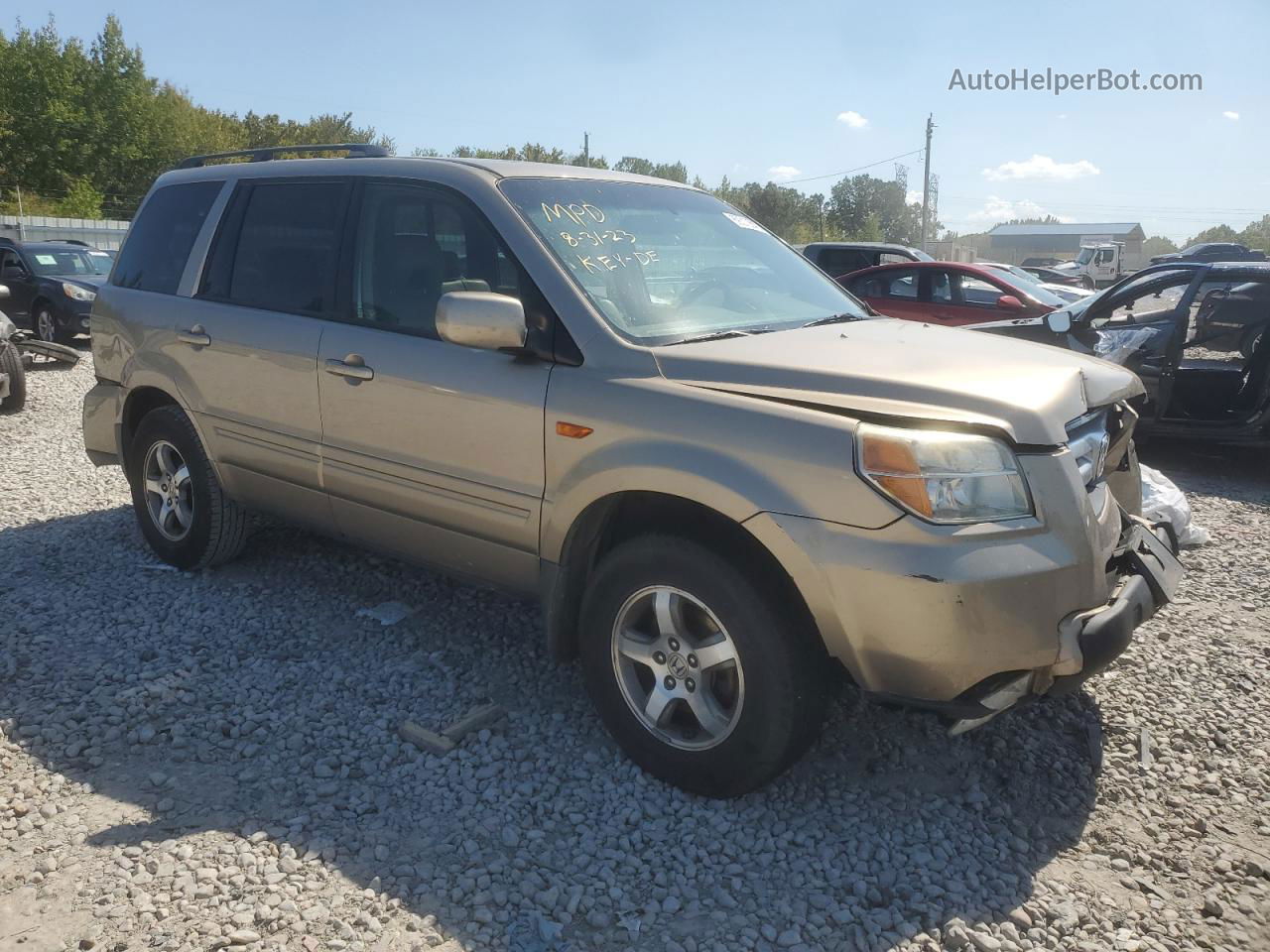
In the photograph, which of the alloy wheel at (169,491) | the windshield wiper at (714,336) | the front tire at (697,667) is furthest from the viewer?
the alloy wheel at (169,491)

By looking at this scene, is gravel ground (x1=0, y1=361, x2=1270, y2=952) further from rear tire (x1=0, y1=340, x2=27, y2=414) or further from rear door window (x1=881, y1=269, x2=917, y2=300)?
rear door window (x1=881, y1=269, x2=917, y2=300)

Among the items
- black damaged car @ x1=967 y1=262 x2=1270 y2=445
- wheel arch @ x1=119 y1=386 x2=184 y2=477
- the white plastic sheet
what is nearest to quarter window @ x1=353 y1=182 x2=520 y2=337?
wheel arch @ x1=119 y1=386 x2=184 y2=477

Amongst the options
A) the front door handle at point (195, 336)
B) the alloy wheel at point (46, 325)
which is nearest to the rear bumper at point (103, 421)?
the front door handle at point (195, 336)

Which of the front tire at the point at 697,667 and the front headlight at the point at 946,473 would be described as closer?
the front headlight at the point at 946,473

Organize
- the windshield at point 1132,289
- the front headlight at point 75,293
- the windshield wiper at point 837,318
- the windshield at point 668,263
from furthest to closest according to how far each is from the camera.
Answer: the front headlight at point 75,293 → the windshield at point 1132,289 → the windshield wiper at point 837,318 → the windshield at point 668,263

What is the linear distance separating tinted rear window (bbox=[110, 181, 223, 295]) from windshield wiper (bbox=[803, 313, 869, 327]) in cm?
289

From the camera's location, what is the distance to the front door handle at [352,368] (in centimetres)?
379

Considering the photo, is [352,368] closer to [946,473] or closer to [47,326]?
[946,473]

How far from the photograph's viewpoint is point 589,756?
3383 mm

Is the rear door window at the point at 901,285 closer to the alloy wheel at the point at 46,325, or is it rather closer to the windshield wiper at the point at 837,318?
the windshield wiper at the point at 837,318

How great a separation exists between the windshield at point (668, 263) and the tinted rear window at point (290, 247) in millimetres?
937

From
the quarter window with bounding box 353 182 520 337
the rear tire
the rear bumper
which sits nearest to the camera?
the quarter window with bounding box 353 182 520 337

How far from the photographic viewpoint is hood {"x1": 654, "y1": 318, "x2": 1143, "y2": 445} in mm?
2723

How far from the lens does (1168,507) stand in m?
5.20
